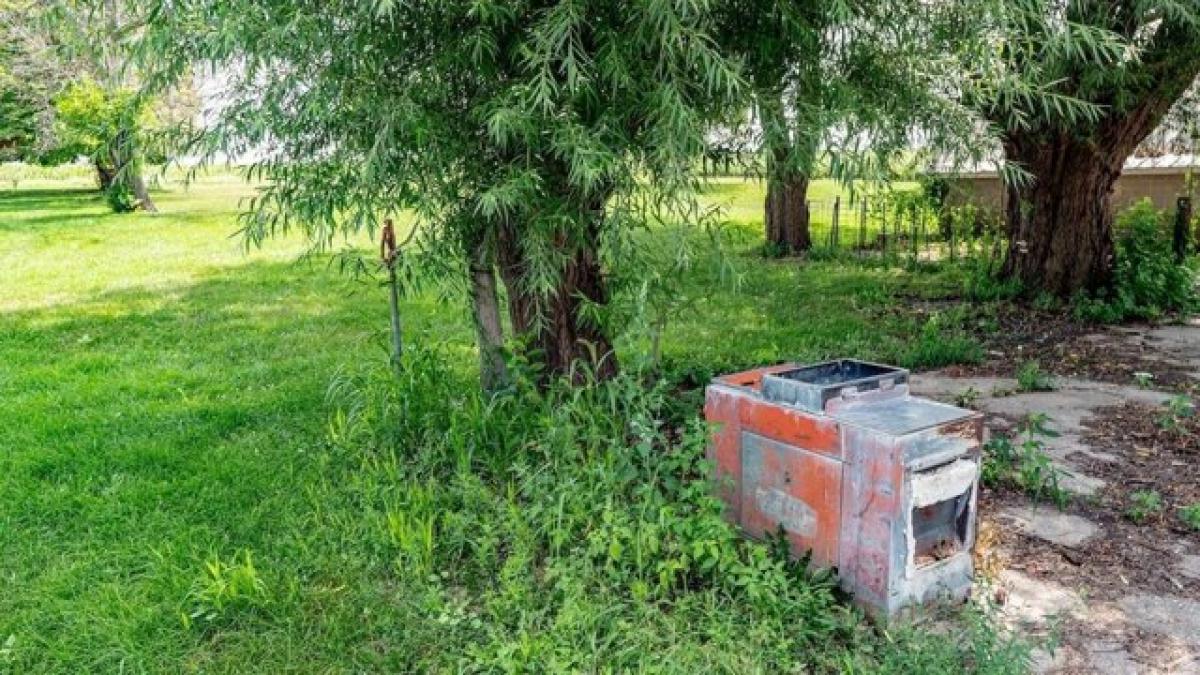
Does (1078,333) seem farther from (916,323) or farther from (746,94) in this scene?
(746,94)

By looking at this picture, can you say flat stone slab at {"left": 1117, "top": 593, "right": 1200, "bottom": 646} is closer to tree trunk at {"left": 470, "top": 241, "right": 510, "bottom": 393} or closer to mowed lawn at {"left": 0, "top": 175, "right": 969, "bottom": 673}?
mowed lawn at {"left": 0, "top": 175, "right": 969, "bottom": 673}

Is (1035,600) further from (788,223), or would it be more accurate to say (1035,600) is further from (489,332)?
(788,223)

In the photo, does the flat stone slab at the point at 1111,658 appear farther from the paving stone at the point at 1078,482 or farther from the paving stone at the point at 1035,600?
the paving stone at the point at 1078,482

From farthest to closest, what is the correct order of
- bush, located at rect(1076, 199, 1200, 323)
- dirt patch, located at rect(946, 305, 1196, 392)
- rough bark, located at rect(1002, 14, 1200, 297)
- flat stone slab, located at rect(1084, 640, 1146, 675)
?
bush, located at rect(1076, 199, 1200, 323), rough bark, located at rect(1002, 14, 1200, 297), dirt patch, located at rect(946, 305, 1196, 392), flat stone slab, located at rect(1084, 640, 1146, 675)

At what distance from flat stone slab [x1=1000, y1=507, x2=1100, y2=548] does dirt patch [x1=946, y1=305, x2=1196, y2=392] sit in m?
2.06

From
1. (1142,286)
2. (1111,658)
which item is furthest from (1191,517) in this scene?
(1142,286)

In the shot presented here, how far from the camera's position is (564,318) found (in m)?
3.71

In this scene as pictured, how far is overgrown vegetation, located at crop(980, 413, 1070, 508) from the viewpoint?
10.6 feet

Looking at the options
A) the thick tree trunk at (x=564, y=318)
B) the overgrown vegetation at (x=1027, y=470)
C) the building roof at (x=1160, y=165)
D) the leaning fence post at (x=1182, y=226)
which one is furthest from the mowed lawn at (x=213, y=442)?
the building roof at (x=1160, y=165)

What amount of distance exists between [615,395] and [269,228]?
1.27 meters

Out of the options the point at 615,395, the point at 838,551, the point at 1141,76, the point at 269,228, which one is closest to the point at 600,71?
the point at 615,395

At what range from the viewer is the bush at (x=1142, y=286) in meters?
6.61

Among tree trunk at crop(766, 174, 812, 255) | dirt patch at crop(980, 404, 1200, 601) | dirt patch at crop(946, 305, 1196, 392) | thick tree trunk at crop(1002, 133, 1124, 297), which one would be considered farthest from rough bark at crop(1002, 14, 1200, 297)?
tree trunk at crop(766, 174, 812, 255)

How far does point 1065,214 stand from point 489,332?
5222mm
